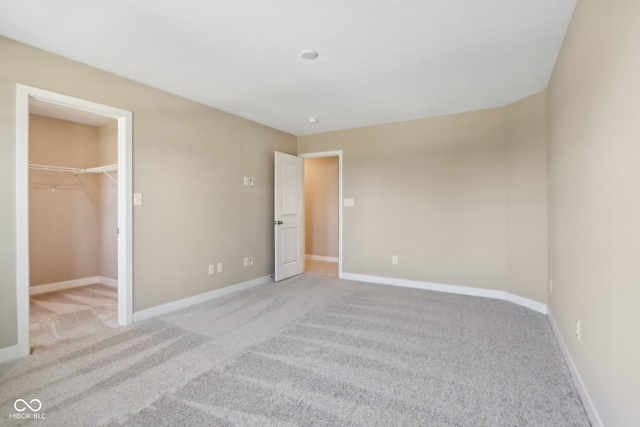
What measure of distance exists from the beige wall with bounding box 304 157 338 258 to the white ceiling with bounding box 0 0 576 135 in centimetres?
304

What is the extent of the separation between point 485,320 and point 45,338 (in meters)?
4.26

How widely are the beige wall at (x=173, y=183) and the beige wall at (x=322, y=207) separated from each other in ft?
6.61

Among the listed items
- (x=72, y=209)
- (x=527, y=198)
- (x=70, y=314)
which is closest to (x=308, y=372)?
Answer: (x=70, y=314)

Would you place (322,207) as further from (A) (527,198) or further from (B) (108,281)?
(B) (108,281)

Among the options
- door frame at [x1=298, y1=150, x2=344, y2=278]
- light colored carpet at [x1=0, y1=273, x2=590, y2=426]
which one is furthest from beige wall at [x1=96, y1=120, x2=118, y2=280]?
door frame at [x1=298, y1=150, x2=344, y2=278]

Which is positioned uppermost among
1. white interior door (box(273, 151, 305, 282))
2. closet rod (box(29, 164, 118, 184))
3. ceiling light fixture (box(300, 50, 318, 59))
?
ceiling light fixture (box(300, 50, 318, 59))

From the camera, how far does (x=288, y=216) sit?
4984 mm

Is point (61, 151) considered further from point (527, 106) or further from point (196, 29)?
point (527, 106)

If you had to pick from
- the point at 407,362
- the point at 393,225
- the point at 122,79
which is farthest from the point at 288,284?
the point at 122,79

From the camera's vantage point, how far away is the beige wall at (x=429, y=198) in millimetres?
3873

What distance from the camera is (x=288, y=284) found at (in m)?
4.56

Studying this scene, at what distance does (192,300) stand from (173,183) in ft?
4.73

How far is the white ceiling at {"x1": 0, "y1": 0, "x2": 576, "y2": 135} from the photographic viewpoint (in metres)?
1.93

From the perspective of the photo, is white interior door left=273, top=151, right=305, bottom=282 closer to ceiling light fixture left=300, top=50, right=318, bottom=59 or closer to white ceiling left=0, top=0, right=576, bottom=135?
white ceiling left=0, top=0, right=576, bottom=135
